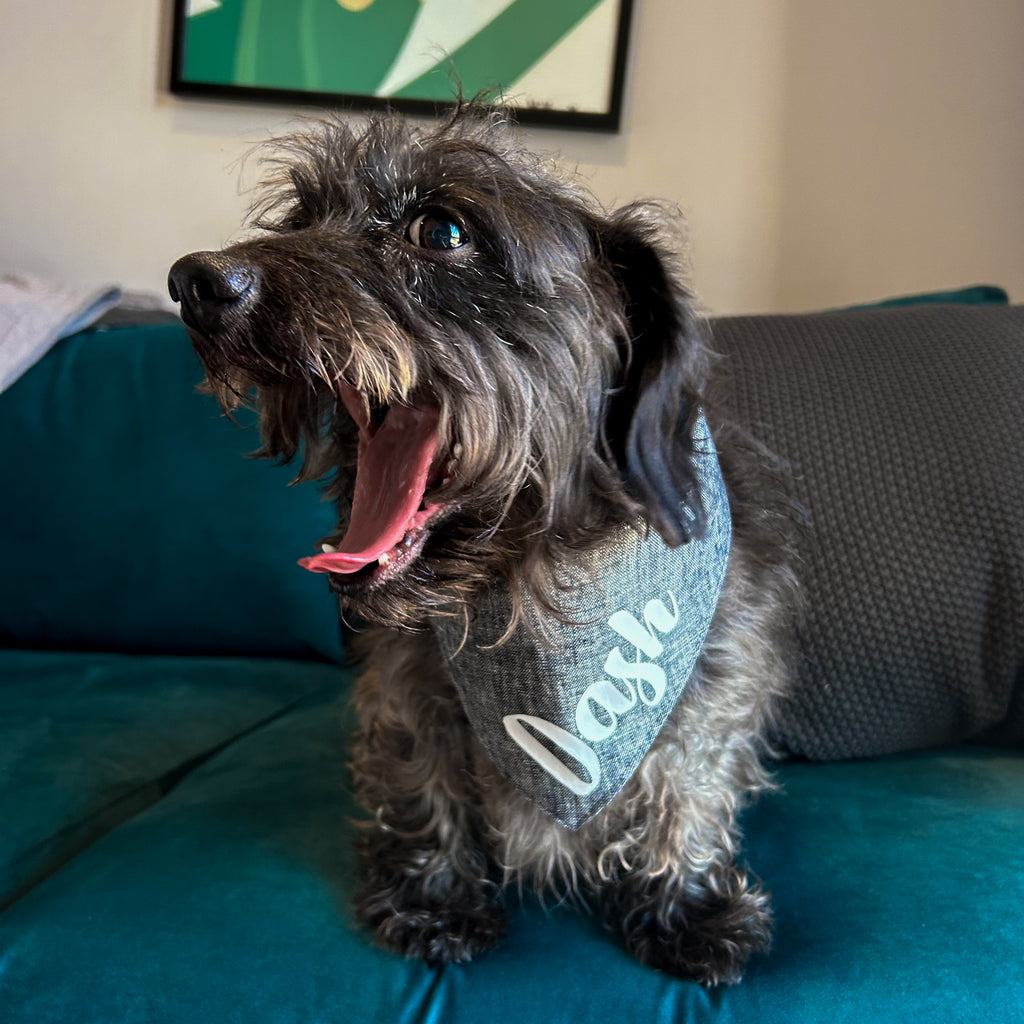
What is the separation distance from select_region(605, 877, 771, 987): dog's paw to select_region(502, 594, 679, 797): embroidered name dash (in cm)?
15

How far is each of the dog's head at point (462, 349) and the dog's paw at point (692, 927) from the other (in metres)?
0.38

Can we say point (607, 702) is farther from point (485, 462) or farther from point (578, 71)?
point (578, 71)

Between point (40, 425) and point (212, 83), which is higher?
point (212, 83)

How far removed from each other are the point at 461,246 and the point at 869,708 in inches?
33.2

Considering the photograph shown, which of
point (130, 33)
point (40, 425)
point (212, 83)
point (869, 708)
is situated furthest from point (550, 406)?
point (130, 33)

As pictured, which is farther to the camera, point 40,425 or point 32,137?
point 32,137

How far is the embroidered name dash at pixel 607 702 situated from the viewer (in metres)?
0.89

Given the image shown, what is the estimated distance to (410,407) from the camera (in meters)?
0.79

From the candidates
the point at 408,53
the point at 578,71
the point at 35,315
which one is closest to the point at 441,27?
the point at 408,53

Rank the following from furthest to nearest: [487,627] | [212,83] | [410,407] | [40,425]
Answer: [212,83]
[40,425]
[487,627]
[410,407]

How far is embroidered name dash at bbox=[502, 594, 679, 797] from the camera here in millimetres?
891

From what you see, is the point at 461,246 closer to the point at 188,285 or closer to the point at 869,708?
the point at 188,285

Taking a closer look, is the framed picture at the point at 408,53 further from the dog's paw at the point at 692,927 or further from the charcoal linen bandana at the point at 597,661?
the dog's paw at the point at 692,927

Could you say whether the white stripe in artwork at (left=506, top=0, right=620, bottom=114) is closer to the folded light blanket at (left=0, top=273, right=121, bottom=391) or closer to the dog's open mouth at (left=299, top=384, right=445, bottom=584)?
the folded light blanket at (left=0, top=273, right=121, bottom=391)
